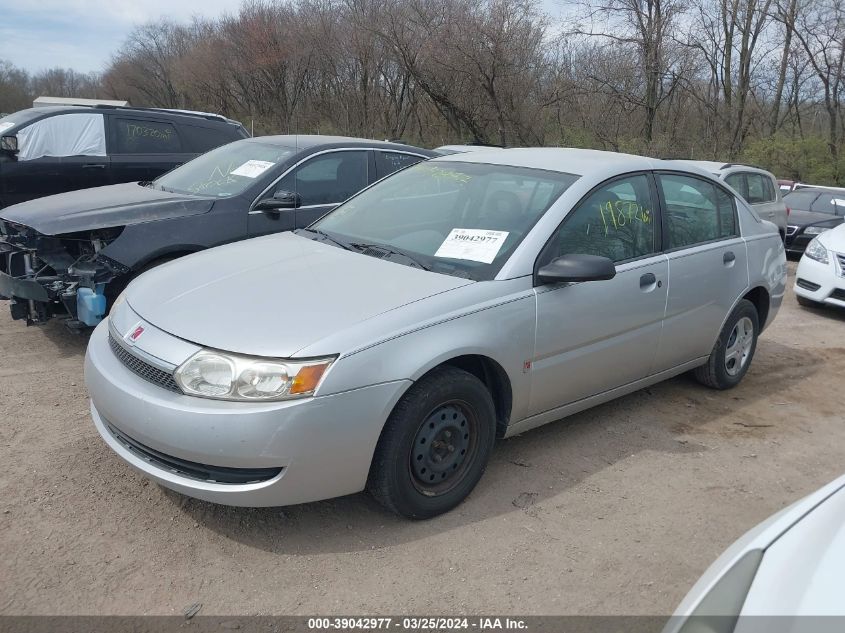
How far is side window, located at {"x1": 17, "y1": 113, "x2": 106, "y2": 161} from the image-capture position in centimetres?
858

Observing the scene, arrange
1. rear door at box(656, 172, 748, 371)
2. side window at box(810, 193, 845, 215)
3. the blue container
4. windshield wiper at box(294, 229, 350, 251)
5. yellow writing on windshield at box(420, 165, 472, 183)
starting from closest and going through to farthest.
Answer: windshield wiper at box(294, 229, 350, 251)
yellow writing on windshield at box(420, 165, 472, 183)
rear door at box(656, 172, 748, 371)
the blue container
side window at box(810, 193, 845, 215)

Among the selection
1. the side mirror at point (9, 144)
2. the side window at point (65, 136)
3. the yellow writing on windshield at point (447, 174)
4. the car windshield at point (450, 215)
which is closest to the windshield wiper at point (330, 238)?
the car windshield at point (450, 215)

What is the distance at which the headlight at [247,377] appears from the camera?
2779mm

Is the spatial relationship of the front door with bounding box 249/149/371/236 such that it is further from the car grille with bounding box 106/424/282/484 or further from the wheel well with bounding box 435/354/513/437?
→ the car grille with bounding box 106/424/282/484

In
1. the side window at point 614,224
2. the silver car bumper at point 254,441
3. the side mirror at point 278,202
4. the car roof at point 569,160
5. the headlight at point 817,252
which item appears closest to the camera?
the silver car bumper at point 254,441

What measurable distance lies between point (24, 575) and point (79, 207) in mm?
3369

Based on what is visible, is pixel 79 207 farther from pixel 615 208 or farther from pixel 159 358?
pixel 615 208

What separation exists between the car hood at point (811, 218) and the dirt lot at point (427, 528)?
28.0ft

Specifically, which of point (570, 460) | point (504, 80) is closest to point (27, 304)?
point (570, 460)

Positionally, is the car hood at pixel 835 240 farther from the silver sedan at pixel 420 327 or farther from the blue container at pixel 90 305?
the blue container at pixel 90 305

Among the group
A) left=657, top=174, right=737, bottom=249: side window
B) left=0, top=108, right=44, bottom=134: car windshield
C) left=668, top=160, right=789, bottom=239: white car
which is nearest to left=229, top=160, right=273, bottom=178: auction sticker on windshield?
left=657, top=174, right=737, bottom=249: side window

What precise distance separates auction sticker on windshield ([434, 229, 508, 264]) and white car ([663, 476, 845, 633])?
1.88 metres

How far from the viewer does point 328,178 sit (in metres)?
6.24

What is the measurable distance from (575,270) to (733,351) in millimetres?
2255
